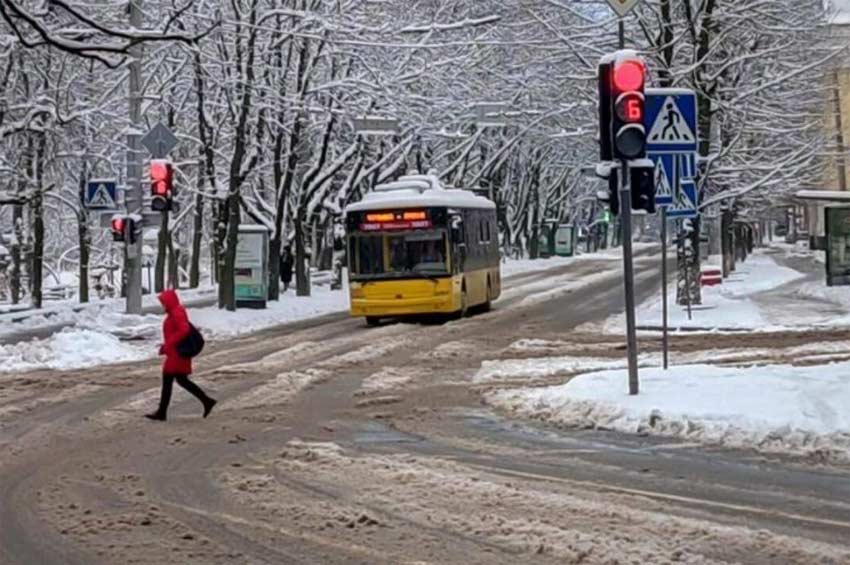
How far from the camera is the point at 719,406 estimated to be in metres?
13.4

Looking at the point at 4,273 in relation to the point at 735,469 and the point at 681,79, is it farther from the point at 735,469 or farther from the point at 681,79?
the point at 735,469

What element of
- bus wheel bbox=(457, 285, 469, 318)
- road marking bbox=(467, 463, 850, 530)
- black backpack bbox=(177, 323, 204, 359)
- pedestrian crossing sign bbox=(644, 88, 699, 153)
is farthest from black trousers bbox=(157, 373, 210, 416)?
bus wheel bbox=(457, 285, 469, 318)

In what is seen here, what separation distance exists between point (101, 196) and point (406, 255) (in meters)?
6.80

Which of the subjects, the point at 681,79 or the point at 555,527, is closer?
the point at 555,527

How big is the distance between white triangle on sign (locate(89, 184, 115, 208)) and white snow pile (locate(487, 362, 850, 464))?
1446cm

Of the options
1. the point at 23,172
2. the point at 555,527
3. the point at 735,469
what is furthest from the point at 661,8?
the point at 555,527

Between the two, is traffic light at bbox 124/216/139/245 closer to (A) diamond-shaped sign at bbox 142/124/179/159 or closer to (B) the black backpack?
(A) diamond-shaped sign at bbox 142/124/179/159

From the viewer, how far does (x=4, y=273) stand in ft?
171

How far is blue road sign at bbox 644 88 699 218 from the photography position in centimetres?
1670

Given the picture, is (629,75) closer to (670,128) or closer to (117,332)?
(670,128)

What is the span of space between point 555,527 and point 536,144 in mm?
57322

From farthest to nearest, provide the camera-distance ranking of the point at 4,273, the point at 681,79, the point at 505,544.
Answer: the point at 4,273, the point at 681,79, the point at 505,544

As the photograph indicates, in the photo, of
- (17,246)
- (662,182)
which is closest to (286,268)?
(17,246)

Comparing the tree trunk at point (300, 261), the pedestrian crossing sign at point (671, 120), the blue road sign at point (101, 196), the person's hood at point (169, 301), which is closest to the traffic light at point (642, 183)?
the pedestrian crossing sign at point (671, 120)
